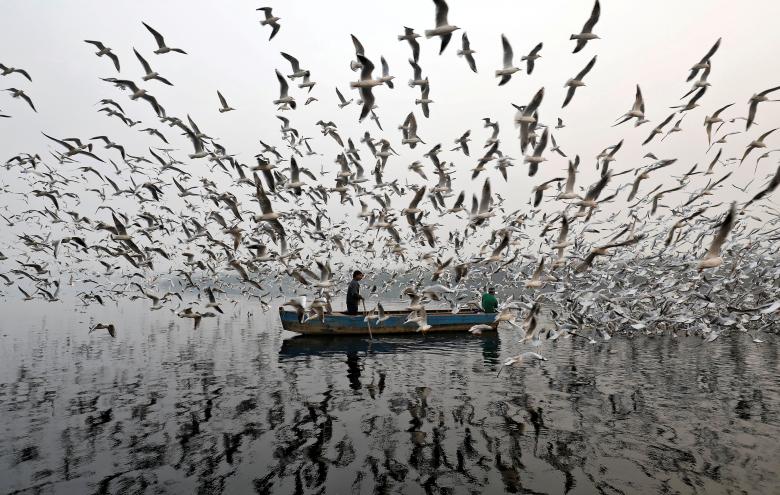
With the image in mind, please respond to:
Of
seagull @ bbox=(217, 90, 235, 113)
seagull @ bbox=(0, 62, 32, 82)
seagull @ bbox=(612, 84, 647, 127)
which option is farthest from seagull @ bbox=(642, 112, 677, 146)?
seagull @ bbox=(0, 62, 32, 82)

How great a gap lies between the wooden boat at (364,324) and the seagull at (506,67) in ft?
53.5

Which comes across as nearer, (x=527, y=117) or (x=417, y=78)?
Answer: (x=527, y=117)

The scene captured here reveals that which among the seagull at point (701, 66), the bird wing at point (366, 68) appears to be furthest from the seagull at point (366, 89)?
the seagull at point (701, 66)

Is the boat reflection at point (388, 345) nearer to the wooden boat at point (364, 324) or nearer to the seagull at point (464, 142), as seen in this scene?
the wooden boat at point (364, 324)

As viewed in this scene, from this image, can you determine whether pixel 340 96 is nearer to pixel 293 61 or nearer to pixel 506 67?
pixel 293 61

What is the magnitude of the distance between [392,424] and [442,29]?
9317 mm

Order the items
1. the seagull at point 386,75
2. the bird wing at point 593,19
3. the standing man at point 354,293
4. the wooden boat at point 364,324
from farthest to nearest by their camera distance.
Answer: the wooden boat at point 364,324 < the standing man at point 354,293 < the seagull at point 386,75 < the bird wing at point 593,19

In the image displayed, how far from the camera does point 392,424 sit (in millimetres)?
11305

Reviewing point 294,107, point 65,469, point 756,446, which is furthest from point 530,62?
point 65,469

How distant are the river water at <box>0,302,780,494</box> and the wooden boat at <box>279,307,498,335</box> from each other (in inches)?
189

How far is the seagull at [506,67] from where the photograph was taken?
37.5ft

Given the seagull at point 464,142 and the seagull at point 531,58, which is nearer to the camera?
the seagull at point 531,58

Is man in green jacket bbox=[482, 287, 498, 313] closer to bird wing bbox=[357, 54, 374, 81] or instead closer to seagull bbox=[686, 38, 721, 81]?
seagull bbox=[686, 38, 721, 81]

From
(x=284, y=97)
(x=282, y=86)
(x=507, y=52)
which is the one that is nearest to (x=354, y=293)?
(x=284, y=97)
